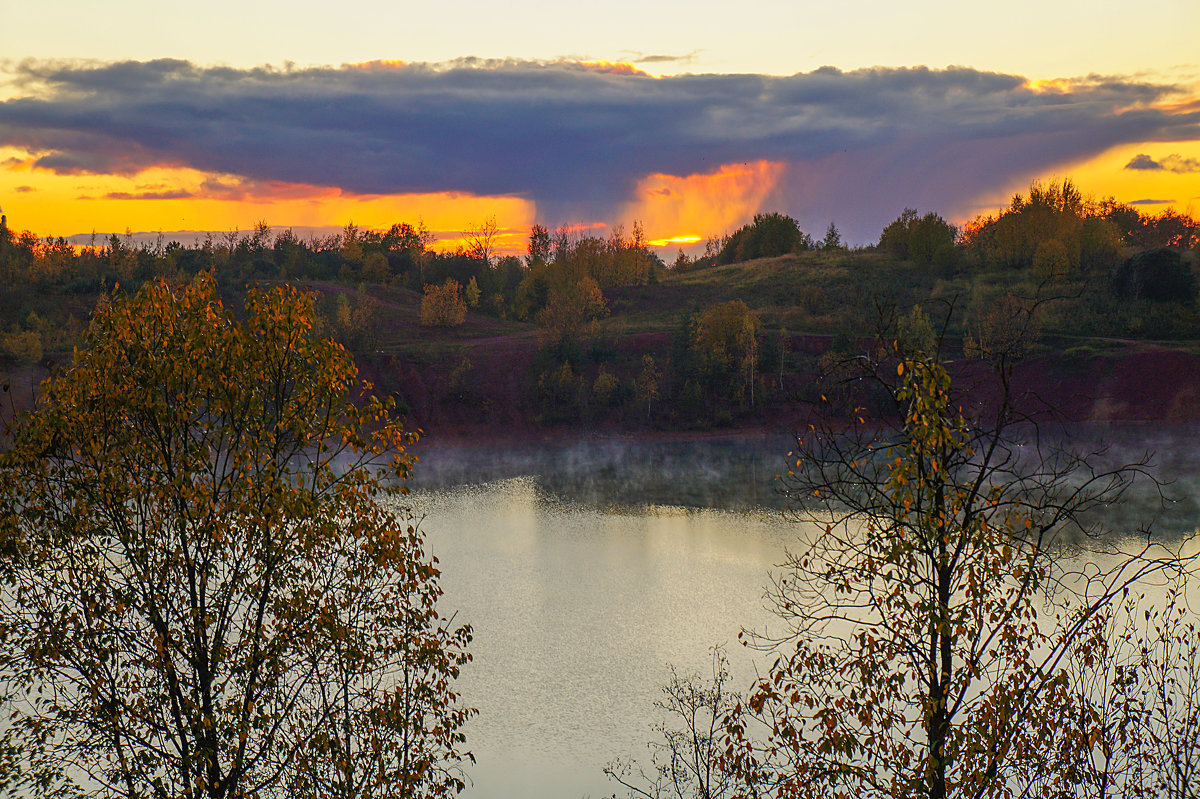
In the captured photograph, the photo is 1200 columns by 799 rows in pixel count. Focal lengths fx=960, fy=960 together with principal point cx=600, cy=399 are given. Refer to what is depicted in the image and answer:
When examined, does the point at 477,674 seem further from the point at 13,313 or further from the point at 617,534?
the point at 13,313

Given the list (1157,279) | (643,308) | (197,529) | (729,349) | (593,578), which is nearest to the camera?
(197,529)

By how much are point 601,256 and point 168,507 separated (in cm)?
8729

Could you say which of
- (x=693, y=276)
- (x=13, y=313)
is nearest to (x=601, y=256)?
(x=693, y=276)

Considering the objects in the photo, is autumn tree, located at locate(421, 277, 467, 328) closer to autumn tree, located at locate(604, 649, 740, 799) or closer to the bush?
the bush

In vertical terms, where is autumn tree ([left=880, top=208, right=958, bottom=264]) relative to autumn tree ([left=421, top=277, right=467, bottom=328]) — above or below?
above

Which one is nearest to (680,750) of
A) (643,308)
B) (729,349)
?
(729,349)

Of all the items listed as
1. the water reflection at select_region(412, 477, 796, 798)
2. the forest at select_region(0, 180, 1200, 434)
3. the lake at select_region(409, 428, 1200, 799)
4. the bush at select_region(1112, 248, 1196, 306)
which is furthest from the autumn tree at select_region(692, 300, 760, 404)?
the bush at select_region(1112, 248, 1196, 306)

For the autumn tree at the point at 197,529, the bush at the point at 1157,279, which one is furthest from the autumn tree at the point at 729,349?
the autumn tree at the point at 197,529

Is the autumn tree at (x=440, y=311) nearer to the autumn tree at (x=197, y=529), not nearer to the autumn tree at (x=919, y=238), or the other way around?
the autumn tree at (x=919, y=238)

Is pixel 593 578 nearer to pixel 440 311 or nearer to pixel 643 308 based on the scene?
pixel 440 311

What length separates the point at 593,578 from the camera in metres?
28.8

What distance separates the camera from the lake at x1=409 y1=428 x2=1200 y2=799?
18188 millimetres

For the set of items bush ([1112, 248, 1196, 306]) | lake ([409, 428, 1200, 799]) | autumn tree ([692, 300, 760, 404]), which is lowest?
lake ([409, 428, 1200, 799])

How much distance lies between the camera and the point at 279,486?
948cm
